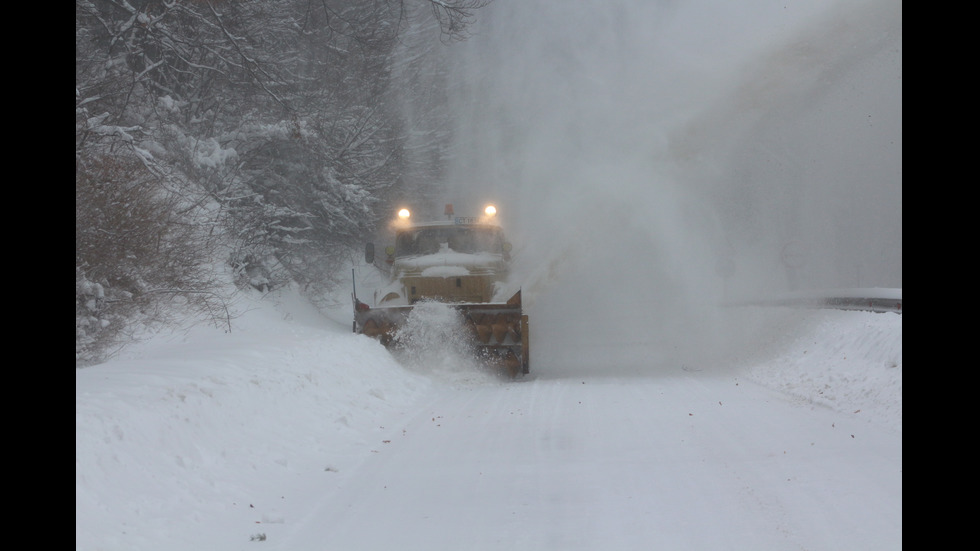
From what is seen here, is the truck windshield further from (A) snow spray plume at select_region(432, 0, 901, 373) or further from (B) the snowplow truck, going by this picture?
(A) snow spray plume at select_region(432, 0, 901, 373)

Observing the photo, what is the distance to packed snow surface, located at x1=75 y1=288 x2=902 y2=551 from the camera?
4574mm

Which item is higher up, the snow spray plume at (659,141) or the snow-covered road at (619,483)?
the snow spray plume at (659,141)

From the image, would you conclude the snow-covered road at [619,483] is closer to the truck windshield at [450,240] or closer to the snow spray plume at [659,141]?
the truck windshield at [450,240]

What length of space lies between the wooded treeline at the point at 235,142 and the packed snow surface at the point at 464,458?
4.21 ft

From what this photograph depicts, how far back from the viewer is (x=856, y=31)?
1669 centimetres

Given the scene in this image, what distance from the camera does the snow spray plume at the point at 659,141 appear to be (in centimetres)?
1631

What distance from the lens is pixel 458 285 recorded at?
13.8 metres

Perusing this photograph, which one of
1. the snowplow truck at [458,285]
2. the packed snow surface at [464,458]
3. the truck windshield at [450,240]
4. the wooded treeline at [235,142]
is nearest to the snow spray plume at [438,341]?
the snowplow truck at [458,285]

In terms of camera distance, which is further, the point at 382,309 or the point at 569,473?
the point at 382,309

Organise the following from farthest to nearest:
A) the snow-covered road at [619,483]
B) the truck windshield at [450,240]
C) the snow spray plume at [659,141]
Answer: the snow spray plume at [659,141] < the truck windshield at [450,240] < the snow-covered road at [619,483]
